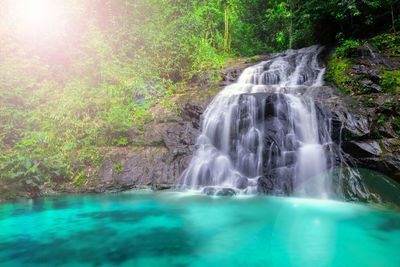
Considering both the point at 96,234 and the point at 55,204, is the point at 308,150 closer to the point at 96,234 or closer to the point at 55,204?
the point at 96,234

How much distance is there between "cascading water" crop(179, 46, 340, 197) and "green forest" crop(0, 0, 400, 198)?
70.1 inches

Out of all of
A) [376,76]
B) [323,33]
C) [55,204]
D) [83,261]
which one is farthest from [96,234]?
[323,33]

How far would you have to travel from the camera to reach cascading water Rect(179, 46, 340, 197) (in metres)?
5.03

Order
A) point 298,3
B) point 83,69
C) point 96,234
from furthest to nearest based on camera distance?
point 298,3, point 83,69, point 96,234

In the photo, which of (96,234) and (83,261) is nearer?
(83,261)

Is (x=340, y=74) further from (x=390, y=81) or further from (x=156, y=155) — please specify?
(x=156, y=155)

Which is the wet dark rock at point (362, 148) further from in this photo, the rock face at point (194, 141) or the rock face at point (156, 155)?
the rock face at point (156, 155)

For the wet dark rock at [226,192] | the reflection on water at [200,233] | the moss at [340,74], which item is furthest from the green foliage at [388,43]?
the wet dark rock at [226,192]

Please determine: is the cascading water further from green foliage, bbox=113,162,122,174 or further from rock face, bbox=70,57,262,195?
green foliage, bbox=113,162,122,174

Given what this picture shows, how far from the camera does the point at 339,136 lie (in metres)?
5.13

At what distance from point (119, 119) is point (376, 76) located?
26.5 feet

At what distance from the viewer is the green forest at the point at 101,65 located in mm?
6414

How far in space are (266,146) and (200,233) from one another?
3410 millimetres

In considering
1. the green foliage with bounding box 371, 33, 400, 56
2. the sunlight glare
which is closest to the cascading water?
the green foliage with bounding box 371, 33, 400, 56
